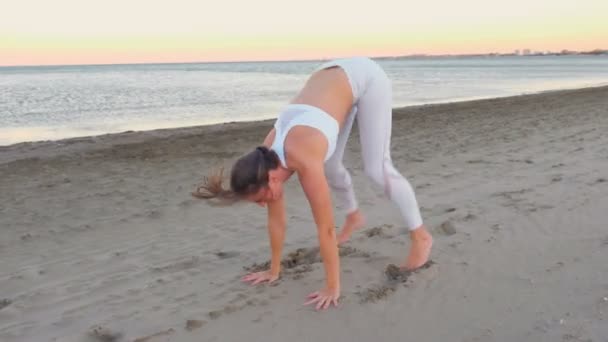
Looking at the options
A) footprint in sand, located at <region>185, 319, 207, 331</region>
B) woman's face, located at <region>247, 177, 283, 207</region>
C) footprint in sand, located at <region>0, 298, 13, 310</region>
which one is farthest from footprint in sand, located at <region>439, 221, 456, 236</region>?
footprint in sand, located at <region>0, 298, 13, 310</region>

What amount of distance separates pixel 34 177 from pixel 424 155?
5179 millimetres

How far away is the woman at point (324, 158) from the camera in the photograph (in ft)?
10.2

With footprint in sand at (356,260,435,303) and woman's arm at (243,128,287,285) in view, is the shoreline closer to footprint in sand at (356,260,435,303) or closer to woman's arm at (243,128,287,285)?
woman's arm at (243,128,287,285)

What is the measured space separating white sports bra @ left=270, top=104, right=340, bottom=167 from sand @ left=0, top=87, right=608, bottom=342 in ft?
3.00

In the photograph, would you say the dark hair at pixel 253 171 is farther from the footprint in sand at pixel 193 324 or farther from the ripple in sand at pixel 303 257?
the ripple in sand at pixel 303 257

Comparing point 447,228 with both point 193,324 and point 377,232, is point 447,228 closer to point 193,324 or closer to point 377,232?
point 377,232

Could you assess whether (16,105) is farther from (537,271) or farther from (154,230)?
(537,271)

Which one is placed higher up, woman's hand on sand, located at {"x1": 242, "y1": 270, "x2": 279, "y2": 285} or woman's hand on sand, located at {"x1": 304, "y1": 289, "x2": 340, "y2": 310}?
woman's hand on sand, located at {"x1": 304, "y1": 289, "x2": 340, "y2": 310}

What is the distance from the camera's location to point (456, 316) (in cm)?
315

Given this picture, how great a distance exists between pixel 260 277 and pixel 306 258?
492mm

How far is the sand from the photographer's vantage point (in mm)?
3143

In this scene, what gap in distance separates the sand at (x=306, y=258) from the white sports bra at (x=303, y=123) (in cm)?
92

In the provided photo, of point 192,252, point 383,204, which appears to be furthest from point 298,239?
point 383,204

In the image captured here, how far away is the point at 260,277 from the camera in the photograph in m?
3.75
